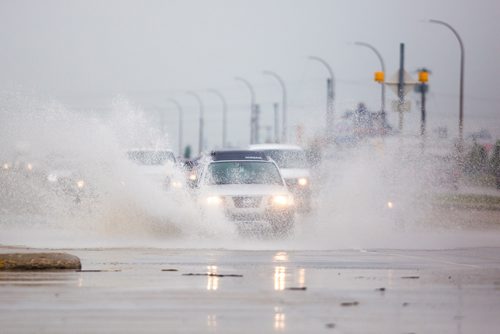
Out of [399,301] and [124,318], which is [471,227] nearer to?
[399,301]

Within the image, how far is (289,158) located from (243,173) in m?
12.7

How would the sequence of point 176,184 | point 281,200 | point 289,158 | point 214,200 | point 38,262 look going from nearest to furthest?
1. point 38,262
2. point 214,200
3. point 281,200
4. point 176,184
5. point 289,158

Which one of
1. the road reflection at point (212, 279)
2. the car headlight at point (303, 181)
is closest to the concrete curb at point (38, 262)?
the road reflection at point (212, 279)

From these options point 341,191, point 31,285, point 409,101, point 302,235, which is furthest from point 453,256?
point 409,101

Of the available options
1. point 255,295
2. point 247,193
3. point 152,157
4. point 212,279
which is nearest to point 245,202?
point 247,193

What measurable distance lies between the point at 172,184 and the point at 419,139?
12.1 m

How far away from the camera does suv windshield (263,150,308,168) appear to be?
39875mm

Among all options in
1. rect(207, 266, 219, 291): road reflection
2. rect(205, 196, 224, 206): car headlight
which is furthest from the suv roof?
rect(207, 266, 219, 291): road reflection

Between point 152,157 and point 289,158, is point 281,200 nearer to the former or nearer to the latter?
point 152,157

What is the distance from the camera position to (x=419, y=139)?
38.4m

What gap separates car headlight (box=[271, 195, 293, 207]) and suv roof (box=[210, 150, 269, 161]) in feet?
6.52

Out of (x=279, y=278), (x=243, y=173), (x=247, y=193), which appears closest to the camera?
(x=279, y=278)

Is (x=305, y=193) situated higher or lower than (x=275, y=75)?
lower

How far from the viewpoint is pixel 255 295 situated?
13.8 metres
